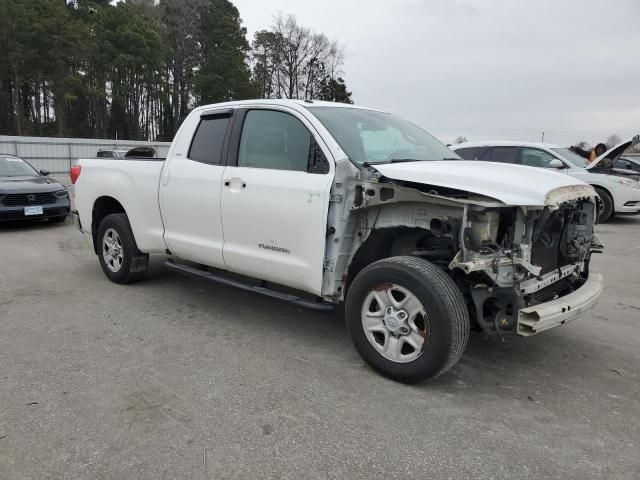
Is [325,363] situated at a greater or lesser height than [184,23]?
lesser

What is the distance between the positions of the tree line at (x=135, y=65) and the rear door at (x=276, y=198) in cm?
3838

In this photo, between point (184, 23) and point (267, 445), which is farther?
point (184, 23)

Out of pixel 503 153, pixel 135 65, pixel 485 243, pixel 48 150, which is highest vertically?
pixel 135 65

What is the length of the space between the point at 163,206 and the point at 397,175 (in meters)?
2.61

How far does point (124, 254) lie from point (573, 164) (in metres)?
9.43

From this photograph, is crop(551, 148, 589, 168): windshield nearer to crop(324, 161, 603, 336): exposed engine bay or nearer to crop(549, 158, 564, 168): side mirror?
crop(549, 158, 564, 168): side mirror

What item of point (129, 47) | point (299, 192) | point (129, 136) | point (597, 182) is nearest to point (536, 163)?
point (597, 182)

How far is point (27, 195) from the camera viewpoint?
31.1 feet

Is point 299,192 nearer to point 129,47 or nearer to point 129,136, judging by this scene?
point 129,47

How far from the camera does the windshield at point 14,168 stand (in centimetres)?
1015

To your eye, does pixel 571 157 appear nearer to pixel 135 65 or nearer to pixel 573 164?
pixel 573 164

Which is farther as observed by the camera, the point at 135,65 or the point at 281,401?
the point at 135,65

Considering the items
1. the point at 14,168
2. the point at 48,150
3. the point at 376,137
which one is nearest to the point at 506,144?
the point at 376,137

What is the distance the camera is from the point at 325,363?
12.0 ft
